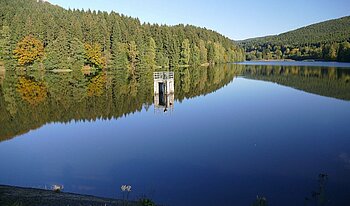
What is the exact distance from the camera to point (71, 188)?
51.0 ft

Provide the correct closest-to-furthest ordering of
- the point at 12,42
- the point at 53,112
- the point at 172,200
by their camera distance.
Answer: the point at 172,200
the point at 53,112
the point at 12,42

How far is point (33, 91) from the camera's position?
48.9 metres

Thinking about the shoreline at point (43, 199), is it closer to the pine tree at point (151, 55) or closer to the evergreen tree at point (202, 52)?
the pine tree at point (151, 55)

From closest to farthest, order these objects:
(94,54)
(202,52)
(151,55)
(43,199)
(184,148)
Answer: (43,199), (184,148), (94,54), (151,55), (202,52)

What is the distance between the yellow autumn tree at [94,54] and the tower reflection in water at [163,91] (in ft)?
134

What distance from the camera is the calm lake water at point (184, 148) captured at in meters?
15.5

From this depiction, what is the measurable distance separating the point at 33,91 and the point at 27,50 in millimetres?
36057

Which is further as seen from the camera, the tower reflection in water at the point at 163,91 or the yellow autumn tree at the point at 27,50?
the yellow autumn tree at the point at 27,50

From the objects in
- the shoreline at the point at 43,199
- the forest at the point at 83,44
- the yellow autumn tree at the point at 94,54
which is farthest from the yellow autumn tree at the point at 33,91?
the shoreline at the point at 43,199

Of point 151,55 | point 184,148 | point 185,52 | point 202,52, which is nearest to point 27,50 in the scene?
point 151,55

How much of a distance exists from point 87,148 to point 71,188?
22.7 ft

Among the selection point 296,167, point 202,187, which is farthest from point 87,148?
point 296,167

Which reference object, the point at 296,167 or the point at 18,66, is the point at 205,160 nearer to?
the point at 296,167

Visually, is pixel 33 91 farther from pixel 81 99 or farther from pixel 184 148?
pixel 184 148
